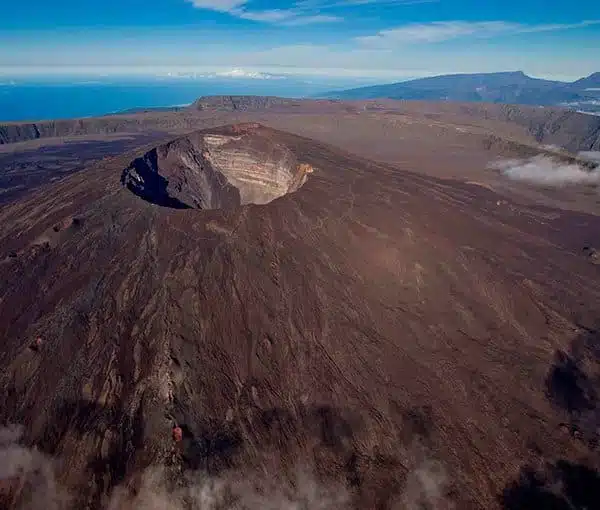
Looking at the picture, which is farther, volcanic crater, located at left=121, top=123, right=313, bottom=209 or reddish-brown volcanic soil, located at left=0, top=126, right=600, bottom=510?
volcanic crater, located at left=121, top=123, right=313, bottom=209

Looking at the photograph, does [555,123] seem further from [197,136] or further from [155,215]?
[155,215]

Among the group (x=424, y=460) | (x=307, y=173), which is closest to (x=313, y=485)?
(x=424, y=460)

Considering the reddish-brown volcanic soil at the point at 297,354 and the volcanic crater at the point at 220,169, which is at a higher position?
the volcanic crater at the point at 220,169

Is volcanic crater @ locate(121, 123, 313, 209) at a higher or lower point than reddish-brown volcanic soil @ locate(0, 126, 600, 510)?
higher

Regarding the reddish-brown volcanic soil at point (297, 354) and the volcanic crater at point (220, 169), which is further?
the volcanic crater at point (220, 169)
